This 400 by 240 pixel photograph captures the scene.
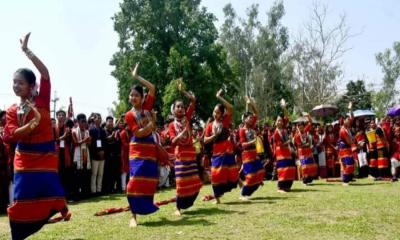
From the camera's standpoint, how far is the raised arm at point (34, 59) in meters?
5.43

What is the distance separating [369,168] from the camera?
18094 mm

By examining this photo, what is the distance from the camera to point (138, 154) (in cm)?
767

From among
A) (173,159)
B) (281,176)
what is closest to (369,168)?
(281,176)

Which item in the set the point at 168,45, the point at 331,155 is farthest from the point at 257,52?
the point at 331,155

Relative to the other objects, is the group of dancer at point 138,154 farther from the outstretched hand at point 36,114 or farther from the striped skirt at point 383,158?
the striped skirt at point 383,158

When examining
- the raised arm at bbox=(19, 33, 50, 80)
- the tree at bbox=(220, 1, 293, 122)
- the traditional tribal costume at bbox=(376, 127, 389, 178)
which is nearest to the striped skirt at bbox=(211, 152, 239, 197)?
the raised arm at bbox=(19, 33, 50, 80)

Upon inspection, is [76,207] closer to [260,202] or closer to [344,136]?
[260,202]

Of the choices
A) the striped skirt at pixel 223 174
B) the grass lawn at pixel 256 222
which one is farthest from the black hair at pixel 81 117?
the striped skirt at pixel 223 174

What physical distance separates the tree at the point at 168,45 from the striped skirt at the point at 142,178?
28.8 meters

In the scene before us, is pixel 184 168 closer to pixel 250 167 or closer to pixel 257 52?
pixel 250 167

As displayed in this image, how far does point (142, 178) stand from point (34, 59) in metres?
2.84

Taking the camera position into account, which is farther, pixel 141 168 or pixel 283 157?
pixel 283 157

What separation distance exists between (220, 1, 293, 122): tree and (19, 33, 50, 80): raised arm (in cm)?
4155

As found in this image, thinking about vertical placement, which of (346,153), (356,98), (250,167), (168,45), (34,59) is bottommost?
(250,167)
